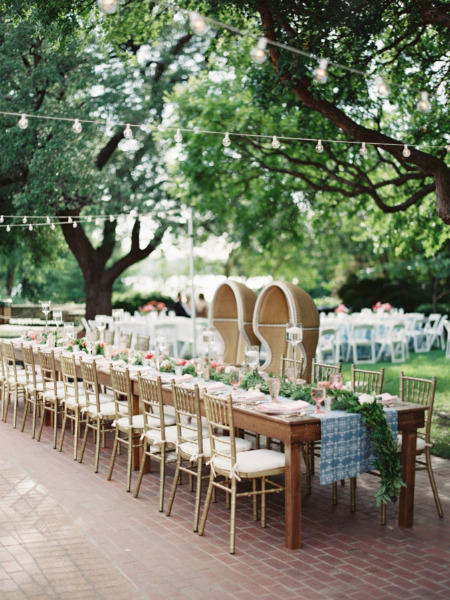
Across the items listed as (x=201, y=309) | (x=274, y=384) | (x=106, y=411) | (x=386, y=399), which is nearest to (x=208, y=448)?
(x=274, y=384)

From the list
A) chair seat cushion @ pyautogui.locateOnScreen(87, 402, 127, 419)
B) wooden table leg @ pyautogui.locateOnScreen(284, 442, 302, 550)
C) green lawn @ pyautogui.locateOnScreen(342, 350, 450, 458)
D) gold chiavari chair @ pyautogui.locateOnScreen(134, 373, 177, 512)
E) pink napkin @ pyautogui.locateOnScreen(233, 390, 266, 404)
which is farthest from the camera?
green lawn @ pyautogui.locateOnScreen(342, 350, 450, 458)

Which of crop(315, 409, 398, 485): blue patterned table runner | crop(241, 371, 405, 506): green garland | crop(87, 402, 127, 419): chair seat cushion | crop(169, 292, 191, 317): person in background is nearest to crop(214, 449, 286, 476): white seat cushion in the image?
crop(315, 409, 398, 485): blue patterned table runner

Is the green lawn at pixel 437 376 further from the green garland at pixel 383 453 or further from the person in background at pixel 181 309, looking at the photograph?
the person in background at pixel 181 309

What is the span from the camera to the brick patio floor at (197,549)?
4410 mm

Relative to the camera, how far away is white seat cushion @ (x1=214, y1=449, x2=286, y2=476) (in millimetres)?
5223

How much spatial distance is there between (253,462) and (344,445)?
0.68m

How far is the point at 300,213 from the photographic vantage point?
15484 millimetres

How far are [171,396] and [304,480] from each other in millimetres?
1570

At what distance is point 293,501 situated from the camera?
16.6 feet

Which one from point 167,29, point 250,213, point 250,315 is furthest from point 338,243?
point 250,315

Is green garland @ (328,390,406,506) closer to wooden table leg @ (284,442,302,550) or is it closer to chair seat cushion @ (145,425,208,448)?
wooden table leg @ (284,442,302,550)

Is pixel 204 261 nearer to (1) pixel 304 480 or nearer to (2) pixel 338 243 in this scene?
(2) pixel 338 243

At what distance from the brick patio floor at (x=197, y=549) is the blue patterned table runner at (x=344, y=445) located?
499 millimetres

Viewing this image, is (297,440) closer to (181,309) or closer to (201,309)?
(201,309)
